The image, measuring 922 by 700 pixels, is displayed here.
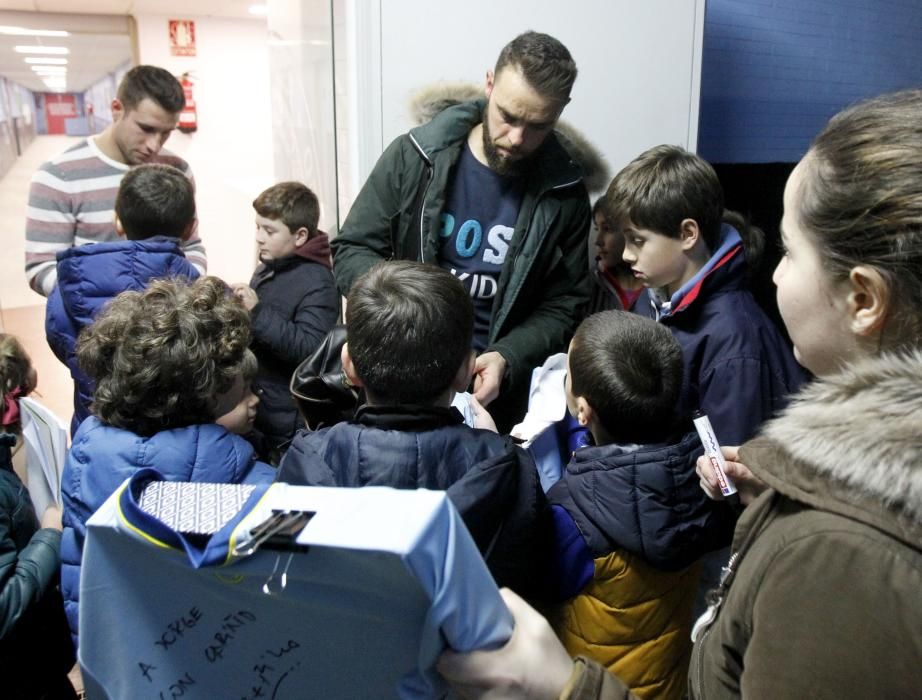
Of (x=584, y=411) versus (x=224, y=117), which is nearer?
(x=584, y=411)

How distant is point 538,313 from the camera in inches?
85.7

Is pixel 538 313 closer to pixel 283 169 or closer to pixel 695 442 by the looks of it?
pixel 695 442

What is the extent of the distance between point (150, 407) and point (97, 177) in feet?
4.46

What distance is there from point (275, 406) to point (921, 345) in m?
1.79

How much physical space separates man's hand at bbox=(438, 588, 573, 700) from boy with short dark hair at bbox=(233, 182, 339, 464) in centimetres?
151

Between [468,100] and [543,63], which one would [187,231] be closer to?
[468,100]

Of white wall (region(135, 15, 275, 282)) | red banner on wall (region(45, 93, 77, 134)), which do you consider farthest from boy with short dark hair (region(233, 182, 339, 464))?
red banner on wall (region(45, 93, 77, 134))

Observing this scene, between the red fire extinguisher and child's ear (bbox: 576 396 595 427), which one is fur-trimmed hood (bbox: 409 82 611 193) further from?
the red fire extinguisher

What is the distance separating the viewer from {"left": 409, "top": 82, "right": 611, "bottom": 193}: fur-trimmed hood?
221cm

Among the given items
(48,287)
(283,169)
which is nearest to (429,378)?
(48,287)

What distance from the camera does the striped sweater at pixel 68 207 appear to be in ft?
7.67

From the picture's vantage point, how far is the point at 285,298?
90.0 inches

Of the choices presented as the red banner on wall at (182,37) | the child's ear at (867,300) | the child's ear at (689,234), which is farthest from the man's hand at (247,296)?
the red banner on wall at (182,37)

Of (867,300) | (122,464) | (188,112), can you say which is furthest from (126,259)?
(188,112)
